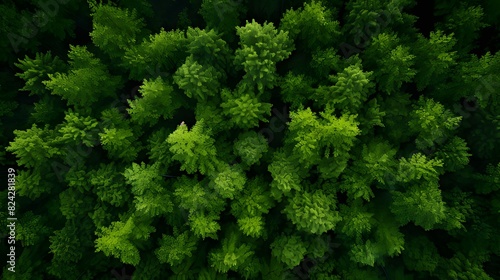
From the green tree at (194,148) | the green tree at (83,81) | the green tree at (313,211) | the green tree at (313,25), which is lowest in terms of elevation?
the green tree at (313,211)

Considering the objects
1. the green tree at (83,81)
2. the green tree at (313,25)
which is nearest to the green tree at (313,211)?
the green tree at (313,25)

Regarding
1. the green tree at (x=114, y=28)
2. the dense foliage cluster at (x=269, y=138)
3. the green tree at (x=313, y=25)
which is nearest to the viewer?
the green tree at (x=313, y=25)

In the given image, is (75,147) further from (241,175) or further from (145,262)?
(241,175)

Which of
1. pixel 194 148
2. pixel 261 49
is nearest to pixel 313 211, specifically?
pixel 194 148

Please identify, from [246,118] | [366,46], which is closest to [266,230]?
[246,118]

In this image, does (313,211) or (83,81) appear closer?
(313,211)

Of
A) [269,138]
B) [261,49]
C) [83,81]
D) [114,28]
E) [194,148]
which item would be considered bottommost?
[194,148]

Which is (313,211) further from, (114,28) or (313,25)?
(114,28)

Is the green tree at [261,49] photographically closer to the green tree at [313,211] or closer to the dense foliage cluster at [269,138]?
the dense foliage cluster at [269,138]

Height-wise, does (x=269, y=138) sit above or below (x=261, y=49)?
below
